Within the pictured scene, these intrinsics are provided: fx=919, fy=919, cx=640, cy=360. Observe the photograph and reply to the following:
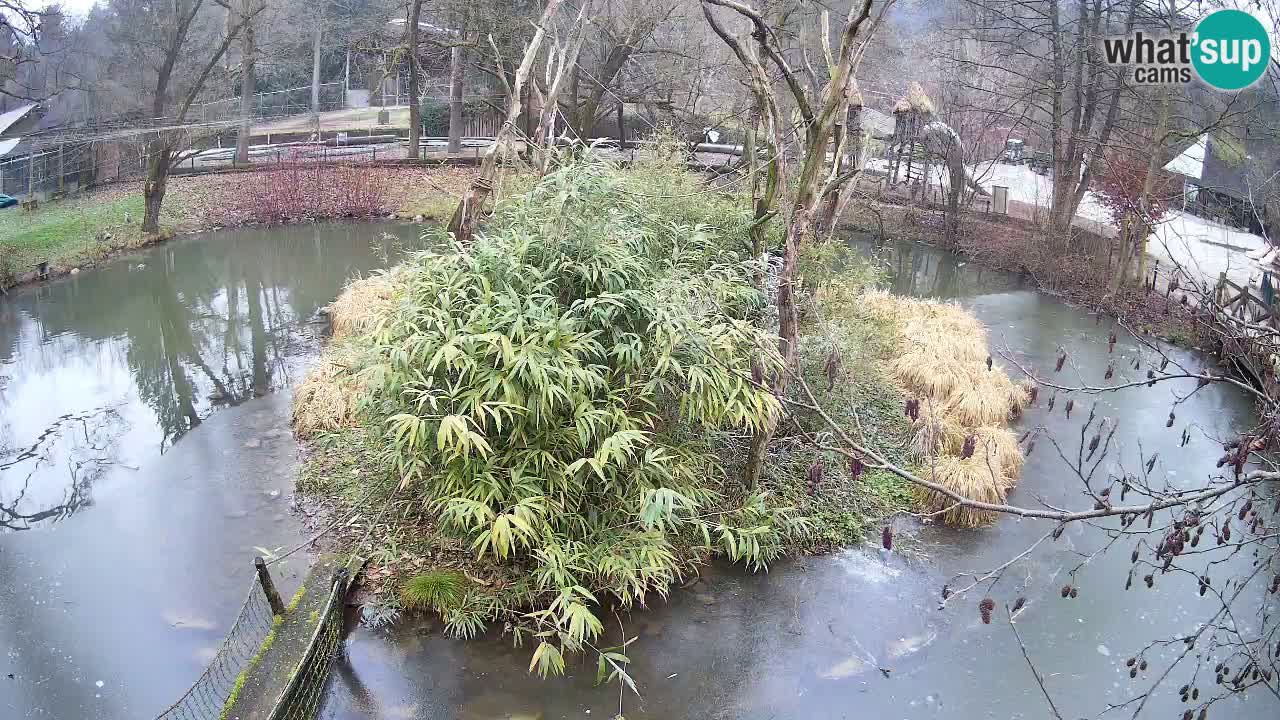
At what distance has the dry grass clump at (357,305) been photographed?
31.6 ft

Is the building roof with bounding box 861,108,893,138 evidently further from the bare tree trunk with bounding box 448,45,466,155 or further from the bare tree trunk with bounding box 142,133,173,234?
the bare tree trunk with bounding box 142,133,173,234

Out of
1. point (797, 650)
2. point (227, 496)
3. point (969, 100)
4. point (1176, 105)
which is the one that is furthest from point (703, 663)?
point (969, 100)

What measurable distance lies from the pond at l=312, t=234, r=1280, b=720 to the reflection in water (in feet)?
11.8

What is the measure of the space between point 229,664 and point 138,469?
10.0ft

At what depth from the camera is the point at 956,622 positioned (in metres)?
5.55

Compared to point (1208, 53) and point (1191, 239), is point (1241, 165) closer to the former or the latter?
point (1208, 53)

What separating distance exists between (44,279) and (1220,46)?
13533 millimetres

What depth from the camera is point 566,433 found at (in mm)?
5383

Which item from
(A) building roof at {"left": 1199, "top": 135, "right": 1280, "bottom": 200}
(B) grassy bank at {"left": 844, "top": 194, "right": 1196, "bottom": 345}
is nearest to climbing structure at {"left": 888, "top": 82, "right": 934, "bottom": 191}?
(B) grassy bank at {"left": 844, "top": 194, "right": 1196, "bottom": 345}

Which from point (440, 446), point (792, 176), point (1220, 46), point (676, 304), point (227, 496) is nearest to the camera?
point (440, 446)

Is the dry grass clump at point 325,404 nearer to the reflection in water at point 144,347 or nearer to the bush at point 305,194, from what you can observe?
the reflection in water at point 144,347

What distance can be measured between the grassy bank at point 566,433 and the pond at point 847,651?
22 cm

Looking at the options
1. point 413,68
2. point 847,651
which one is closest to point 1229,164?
point 847,651

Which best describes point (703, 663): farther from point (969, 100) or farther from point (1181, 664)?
point (969, 100)
